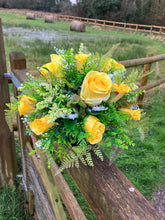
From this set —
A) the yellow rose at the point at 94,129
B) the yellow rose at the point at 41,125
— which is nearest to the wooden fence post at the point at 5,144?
the yellow rose at the point at 41,125

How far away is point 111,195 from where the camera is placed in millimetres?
568

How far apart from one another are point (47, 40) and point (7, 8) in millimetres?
2015

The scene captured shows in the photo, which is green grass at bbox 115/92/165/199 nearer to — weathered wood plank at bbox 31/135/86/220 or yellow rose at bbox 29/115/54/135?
weathered wood plank at bbox 31/135/86/220

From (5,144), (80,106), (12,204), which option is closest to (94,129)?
(80,106)

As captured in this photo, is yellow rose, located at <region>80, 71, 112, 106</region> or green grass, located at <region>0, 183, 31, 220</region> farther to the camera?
green grass, located at <region>0, 183, 31, 220</region>

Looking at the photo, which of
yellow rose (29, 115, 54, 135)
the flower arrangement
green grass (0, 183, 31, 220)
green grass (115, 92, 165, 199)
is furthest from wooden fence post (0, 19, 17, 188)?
green grass (115, 92, 165, 199)

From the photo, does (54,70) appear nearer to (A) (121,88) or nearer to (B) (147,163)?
(A) (121,88)

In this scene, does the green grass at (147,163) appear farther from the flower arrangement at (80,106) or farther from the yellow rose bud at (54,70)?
the yellow rose bud at (54,70)

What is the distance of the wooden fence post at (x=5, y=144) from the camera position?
1.38 metres

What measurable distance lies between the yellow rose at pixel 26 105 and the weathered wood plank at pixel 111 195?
298mm

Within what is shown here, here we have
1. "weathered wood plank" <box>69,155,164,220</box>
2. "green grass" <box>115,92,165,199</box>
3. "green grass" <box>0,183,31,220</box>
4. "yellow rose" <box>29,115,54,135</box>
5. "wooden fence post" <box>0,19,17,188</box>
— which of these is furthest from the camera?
"green grass" <box>115,92,165,199</box>

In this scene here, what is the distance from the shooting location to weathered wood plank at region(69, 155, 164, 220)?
1.69ft

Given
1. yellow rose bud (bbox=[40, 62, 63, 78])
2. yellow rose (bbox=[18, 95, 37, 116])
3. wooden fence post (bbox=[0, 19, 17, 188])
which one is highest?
yellow rose bud (bbox=[40, 62, 63, 78])

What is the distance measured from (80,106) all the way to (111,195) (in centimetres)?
31
